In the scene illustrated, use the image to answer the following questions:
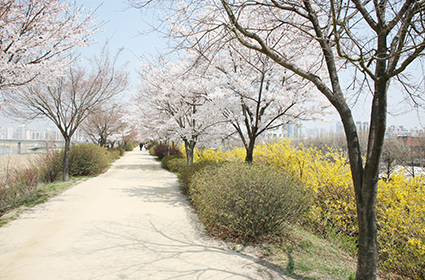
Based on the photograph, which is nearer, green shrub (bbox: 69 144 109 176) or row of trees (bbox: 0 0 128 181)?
row of trees (bbox: 0 0 128 181)

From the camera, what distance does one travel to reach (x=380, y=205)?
169 inches

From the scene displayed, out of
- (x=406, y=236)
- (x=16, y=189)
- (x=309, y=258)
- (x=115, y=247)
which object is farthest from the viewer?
(x=16, y=189)

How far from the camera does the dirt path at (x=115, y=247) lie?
2994mm

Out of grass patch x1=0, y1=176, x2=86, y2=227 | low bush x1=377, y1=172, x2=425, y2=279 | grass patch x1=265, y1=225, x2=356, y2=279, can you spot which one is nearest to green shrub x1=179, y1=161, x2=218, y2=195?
grass patch x1=265, y1=225, x2=356, y2=279

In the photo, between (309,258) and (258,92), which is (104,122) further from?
(309,258)

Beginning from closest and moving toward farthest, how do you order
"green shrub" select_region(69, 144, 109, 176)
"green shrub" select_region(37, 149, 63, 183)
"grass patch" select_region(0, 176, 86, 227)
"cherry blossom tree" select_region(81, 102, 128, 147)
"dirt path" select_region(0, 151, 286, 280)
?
1. "dirt path" select_region(0, 151, 286, 280)
2. "grass patch" select_region(0, 176, 86, 227)
3. "green shrub" select_region(37, 149, 63, 183)
4. "green shrub" select_region(69, 144, 109, 176)
5. "cherry blossom tree" select_region(81, 102, 128, 147)

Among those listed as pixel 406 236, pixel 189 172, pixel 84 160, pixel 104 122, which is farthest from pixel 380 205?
pixel 104 122

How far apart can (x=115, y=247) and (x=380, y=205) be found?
14.6 ft

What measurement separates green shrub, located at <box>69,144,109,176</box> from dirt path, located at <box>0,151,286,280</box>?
568 cm

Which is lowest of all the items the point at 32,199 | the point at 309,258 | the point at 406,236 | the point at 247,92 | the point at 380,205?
the point at 309,258

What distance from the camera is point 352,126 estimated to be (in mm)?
2857

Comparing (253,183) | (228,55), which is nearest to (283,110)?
(228,55)

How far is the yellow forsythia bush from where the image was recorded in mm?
3309

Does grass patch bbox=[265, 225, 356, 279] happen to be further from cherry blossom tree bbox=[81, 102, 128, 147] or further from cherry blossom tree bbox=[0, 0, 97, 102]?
cherry blossom tree bbox=[81, 102, 128, 147]
